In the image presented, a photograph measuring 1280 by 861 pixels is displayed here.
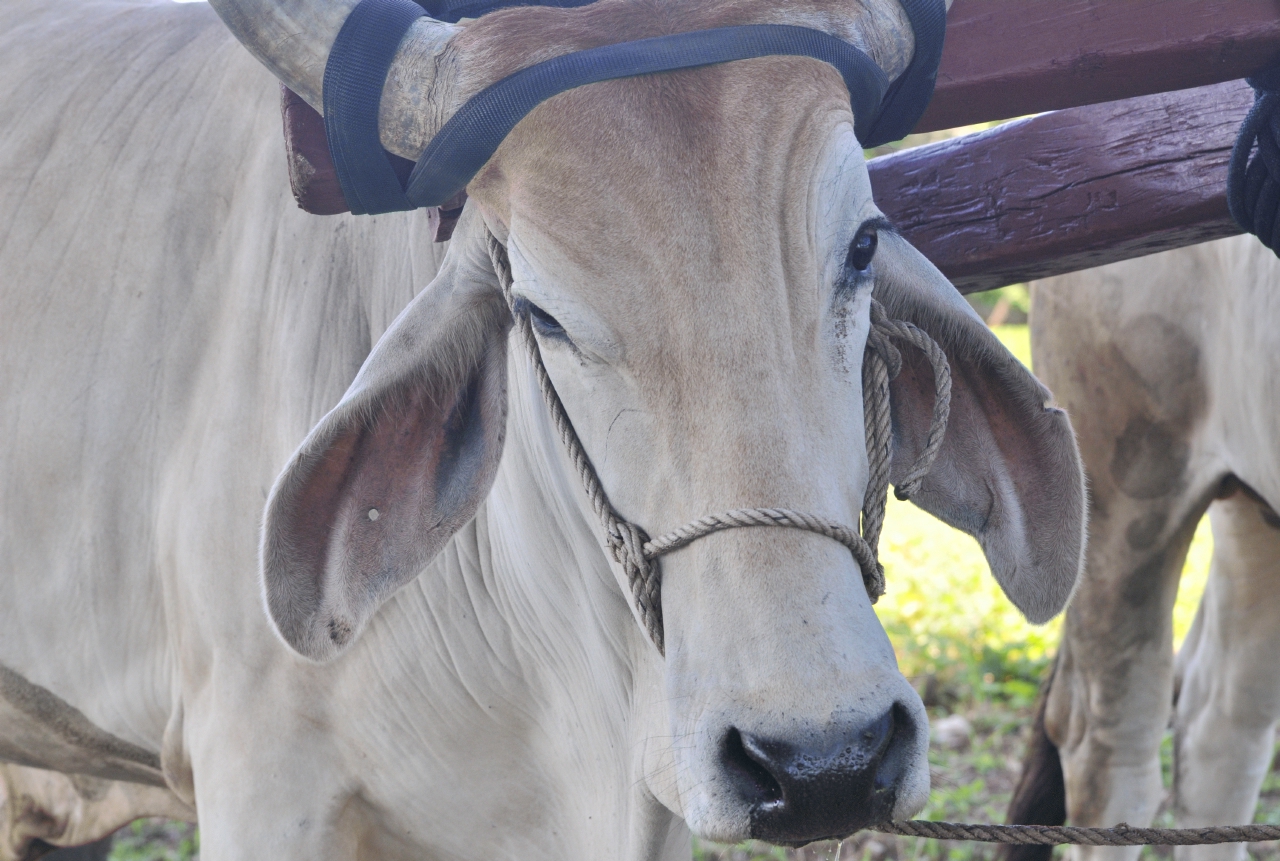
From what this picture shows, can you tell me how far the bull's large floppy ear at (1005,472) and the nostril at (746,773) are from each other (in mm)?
686

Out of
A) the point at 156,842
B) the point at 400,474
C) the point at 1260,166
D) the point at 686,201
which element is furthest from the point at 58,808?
the point at 1260,166

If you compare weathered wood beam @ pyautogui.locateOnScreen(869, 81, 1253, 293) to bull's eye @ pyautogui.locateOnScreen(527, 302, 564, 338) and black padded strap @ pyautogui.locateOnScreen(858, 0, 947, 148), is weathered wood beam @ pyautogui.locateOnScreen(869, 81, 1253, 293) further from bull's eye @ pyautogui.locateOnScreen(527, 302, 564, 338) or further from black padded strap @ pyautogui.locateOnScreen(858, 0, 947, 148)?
bull's eye @ pyautogui.locateOnScreen(527, 302, 564, 338)

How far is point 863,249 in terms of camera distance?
5.42 ft

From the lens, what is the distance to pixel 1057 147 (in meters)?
2.32

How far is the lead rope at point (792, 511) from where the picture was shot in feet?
4.75

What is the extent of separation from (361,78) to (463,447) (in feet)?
1.93

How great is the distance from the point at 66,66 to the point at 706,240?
1.84m

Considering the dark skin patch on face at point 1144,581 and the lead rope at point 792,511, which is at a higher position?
the lead rope at point 792,511

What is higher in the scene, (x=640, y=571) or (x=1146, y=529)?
(x=640, y=571)

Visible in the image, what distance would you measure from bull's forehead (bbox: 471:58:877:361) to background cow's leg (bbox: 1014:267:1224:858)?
198cm

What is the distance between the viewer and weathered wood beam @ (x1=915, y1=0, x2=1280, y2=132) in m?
1.82

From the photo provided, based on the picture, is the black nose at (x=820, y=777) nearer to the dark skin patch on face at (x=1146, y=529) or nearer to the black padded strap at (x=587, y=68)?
the black padded strap at (x=587, y=68)

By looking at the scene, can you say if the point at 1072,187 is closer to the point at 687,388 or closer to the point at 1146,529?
the point at 687,388

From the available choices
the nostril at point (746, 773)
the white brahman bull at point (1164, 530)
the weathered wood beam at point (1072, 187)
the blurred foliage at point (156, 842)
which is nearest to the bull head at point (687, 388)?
the nostril at point (746, 773)
